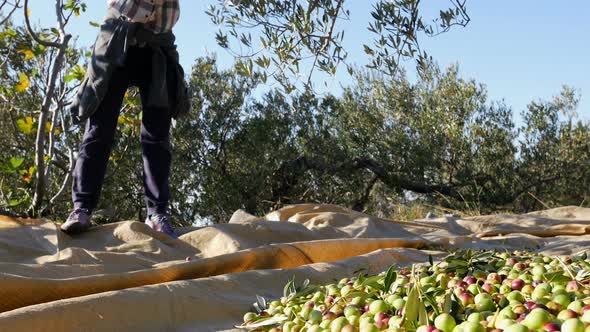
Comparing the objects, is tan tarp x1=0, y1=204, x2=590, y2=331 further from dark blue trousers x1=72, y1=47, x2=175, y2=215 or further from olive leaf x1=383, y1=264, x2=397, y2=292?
olive leaf x1=383, y1=264, x2=397, y2=292

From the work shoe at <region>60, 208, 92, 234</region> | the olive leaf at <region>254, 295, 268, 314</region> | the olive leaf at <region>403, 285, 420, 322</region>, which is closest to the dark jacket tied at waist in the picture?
the work shoe at <region>60, 208, 92, 234</region>

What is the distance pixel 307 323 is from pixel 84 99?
2315mm

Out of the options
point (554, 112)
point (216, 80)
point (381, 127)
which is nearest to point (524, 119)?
point (554, 112)

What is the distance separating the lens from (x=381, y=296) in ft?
4.90

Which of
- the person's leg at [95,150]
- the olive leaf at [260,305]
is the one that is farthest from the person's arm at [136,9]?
the olive leaf at [260,305]

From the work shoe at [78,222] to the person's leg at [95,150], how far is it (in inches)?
1.6

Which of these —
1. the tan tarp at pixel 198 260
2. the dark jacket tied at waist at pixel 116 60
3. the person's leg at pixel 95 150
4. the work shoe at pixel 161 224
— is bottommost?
the tan tarp at pixel 198 260

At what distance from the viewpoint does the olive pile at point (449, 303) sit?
1.12 m

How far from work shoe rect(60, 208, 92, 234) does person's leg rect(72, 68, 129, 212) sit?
1.6 inches

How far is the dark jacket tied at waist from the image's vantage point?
3.21 m

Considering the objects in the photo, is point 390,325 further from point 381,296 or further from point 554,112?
point 554,112

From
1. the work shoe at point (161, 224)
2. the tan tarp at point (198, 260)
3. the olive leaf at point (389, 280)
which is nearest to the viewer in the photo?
the olive leaf at point (389, 280)

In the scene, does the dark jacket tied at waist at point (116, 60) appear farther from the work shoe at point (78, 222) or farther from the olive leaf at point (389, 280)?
the olive leaf at point (389, 280)

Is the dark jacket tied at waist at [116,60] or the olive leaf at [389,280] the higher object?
the dark jacket tied at waist at [116,60]
